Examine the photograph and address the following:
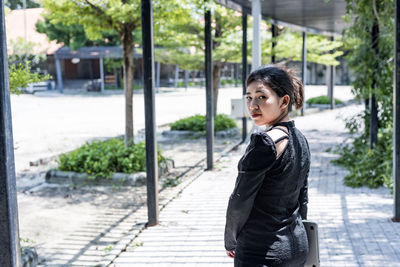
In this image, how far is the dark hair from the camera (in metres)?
2.18

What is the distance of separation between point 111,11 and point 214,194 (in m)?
3.43

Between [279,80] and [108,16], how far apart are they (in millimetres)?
6993

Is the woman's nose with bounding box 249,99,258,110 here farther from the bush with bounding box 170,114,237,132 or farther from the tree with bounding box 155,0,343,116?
the bush with bounding box 170,114,237,132

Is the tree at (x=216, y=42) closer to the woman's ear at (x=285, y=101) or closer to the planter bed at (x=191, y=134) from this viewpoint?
the planter bed at (x=191, y=134)

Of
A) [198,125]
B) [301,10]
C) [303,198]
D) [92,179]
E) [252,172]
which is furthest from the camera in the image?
[198,125]

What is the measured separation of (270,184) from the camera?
80.6 inches

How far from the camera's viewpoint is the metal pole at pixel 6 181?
294cm

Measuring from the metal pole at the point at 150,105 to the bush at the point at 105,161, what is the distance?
2303 mm

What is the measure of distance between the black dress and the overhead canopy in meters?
6.83

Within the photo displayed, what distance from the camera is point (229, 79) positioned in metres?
46.6

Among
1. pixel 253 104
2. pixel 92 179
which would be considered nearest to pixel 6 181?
pixel 253 104

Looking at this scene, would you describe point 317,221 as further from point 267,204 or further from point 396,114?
point 267,204

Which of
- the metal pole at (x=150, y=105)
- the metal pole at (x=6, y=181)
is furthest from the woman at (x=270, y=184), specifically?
the metal pole at (x=150, y=105)

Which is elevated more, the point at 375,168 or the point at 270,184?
the point at 270,184
